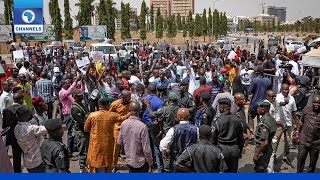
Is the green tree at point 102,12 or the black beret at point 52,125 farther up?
the green tree at point 102,12

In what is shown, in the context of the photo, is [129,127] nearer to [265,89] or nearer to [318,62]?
[265,89]

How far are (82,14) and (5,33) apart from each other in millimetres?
15070

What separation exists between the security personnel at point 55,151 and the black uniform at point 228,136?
1.98 meters

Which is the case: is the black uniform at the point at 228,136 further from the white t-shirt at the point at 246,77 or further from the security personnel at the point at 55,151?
the white t-shirt at the point at 246,77

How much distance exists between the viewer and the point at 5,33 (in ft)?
125

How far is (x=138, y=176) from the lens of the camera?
7.91ft

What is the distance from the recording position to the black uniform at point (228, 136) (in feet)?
15.6

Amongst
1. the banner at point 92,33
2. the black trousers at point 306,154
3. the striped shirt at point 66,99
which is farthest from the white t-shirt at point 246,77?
the banner at point 92,33

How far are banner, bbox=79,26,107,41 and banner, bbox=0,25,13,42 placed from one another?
7.54 m

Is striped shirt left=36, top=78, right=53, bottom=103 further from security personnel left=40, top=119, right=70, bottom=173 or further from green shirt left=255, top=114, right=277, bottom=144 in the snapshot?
green shirt left=255, top=114, right=277, bottom=144

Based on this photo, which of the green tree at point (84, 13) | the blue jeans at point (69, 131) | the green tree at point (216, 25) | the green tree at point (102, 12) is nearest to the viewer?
the blue jeans at point (69, 131)

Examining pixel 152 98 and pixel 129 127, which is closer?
pixel 129 127

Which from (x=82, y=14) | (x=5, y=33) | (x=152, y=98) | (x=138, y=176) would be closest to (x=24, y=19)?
(x=5, y=33)

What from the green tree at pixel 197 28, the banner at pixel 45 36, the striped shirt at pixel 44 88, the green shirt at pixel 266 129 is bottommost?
the green shirt at pixel 266 129
